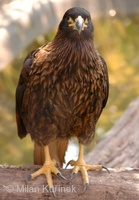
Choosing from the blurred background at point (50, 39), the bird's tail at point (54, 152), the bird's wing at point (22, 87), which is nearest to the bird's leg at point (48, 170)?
the bird's tail at point (54, 152)

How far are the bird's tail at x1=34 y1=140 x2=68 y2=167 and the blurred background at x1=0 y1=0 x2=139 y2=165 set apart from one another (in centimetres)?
141

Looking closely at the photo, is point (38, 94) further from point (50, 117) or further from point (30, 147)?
point (30, 147)

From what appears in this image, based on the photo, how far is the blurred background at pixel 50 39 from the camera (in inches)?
269

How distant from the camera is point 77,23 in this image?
4023 millimetres

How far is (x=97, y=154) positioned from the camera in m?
5.41

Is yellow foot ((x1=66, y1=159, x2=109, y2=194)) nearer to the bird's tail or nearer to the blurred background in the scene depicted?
the bird's tail

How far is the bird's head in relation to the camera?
403cm

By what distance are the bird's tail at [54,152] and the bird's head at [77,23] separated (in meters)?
0.91

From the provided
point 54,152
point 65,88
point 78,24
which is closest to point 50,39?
point 54,152

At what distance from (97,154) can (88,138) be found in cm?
95

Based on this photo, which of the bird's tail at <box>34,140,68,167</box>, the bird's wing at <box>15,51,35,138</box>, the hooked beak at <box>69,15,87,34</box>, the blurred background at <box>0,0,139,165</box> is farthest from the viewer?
the blurred background at <box>0,0,139,165</box>

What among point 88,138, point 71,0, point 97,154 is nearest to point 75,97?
point 88,138

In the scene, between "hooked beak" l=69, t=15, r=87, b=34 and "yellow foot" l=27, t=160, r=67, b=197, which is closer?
"hooked beak" l=69, t=15, r=87, b=34

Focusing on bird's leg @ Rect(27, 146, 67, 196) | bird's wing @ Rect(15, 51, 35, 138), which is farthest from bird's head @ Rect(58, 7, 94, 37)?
bird's leg @ Rect(27, 146, 67, 196)
